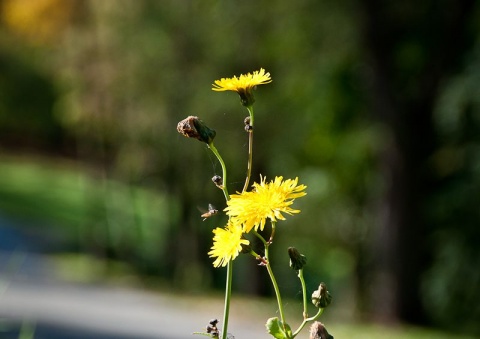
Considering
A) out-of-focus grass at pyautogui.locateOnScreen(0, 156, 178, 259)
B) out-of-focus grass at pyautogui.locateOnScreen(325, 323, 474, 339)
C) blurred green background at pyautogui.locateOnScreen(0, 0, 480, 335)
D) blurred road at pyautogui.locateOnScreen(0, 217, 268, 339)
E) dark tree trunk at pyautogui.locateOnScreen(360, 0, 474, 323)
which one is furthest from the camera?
out-of-focus grass at pyautogui.locateOnScreen(0, 156, 178, 259)

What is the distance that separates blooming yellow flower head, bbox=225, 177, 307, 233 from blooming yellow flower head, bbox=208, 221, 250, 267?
2cm

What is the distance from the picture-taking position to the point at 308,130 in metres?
17.3

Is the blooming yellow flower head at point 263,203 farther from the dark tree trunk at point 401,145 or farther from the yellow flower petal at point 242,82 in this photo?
the dark tree trunk at point 401,145

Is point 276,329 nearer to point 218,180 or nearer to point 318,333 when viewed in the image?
point 318,333

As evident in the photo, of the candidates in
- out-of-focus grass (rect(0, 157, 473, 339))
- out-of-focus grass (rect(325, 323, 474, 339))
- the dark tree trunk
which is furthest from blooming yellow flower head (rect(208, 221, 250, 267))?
the dark tree trunk

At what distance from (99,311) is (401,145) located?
4517 millimetres

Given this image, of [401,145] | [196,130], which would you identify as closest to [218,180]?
[196,130]

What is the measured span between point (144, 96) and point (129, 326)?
29.2ft

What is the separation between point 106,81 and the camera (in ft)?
70.1

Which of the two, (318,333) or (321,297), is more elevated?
(321,297)

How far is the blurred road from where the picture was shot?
11.3 metres

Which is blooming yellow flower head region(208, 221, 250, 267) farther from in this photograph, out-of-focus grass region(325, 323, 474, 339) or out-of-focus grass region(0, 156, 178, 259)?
out-of-focus grass region(0, 156, 178, 259)

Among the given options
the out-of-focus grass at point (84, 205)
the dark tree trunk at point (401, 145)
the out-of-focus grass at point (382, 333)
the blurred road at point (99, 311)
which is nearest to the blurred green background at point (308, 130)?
the dark tree trunk at point (401, 145)

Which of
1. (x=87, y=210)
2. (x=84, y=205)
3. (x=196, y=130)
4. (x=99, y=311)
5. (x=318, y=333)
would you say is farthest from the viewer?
(x=84, y=205)
